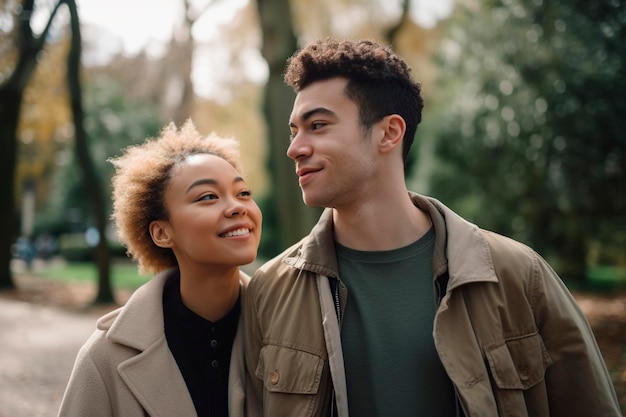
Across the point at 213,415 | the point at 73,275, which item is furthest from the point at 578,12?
the point at 73,275

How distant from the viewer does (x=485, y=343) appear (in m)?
2.78

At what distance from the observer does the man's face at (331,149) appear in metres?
3.13

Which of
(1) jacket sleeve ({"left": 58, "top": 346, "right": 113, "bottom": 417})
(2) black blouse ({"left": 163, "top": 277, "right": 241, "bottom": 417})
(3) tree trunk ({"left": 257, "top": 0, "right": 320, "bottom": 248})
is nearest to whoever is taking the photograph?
(1) jacket sleeve ({"left": 58, "top": 346, "right": 113, "bottom": 417})

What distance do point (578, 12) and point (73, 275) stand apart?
19.4 meters

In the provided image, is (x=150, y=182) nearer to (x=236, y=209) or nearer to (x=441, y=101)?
(x=236, y=209)

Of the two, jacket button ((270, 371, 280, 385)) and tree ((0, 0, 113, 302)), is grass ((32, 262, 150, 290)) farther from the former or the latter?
jacket button ((270, 371, 280, 385))

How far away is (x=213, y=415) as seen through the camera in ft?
10.5

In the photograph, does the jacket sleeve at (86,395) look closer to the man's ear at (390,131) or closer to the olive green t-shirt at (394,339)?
the olive green t-shirt at (394,339)

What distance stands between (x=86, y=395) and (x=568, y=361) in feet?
7.43

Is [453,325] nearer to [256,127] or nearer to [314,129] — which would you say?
[314,129]

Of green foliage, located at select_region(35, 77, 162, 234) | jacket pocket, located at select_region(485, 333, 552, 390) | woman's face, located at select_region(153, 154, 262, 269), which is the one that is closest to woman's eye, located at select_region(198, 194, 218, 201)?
woman's face, located at select_region(153, 154, 262, 269)

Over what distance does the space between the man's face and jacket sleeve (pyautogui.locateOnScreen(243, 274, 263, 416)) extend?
663mm

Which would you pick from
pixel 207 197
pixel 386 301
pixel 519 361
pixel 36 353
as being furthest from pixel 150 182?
pixel 36 353

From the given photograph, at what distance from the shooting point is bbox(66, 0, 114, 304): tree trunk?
44.5ft
